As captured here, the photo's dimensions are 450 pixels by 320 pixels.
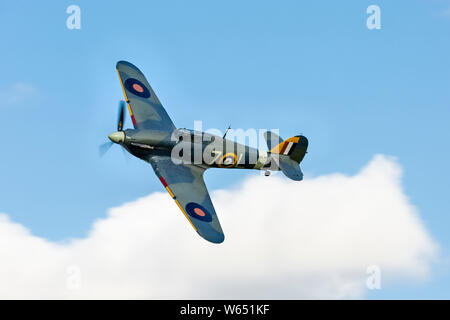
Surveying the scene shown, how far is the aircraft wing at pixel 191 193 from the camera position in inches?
1252

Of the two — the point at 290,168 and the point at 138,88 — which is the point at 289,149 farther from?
the point at 138,88

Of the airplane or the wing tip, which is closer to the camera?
the airplane

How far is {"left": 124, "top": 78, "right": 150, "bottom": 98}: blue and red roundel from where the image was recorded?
125 feet

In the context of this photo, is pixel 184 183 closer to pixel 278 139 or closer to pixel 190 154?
pixel 190 154

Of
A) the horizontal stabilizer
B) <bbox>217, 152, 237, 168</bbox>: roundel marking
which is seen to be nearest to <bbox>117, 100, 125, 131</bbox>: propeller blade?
<bbox>217, 152, 237, 168</bbox>: roundel marking

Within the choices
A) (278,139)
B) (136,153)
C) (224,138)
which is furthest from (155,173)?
(278,139)

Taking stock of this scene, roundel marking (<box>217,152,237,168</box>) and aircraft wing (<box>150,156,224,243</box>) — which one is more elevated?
roundel marking (<box>217,152,237,168</box>)

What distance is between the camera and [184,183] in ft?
112

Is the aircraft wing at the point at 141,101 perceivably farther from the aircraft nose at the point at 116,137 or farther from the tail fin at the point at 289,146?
the tail fin at the point at 289,146

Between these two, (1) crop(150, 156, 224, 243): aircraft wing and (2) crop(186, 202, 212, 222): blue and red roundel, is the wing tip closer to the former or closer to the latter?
(1) crop(150, 156, 224, 243): aircraft wing

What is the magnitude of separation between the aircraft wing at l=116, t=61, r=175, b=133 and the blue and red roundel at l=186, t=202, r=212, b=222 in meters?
5.41

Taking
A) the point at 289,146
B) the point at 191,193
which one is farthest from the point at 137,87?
the point at 289,146

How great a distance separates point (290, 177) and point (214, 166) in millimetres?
3929

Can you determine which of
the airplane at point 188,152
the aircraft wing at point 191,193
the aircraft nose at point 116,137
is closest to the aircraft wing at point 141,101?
the airplane at point 188,152
